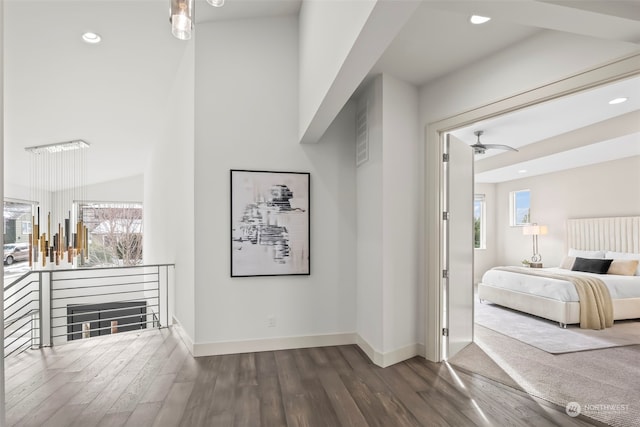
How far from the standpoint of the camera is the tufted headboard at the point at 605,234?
566 centimetres

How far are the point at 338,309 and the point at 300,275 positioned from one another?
0.59 meters

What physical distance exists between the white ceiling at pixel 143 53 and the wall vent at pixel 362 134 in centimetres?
52

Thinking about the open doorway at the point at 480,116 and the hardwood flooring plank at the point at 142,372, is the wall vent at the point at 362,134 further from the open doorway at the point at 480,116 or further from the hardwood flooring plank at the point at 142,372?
the hardwood flooring plank at the point at 142,372

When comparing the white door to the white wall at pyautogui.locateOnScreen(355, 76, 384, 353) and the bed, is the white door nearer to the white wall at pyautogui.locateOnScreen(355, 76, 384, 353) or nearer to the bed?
the white wall at pyautogui.locateOnScreen(355, 76, 384, 353)

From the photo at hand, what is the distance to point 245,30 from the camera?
3590mm

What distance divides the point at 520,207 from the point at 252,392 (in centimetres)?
772

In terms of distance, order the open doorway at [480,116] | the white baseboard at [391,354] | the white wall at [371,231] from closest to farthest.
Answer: the open doorway at [480,116]
the white baseboard at [391,354]
the white wall at [371,231]

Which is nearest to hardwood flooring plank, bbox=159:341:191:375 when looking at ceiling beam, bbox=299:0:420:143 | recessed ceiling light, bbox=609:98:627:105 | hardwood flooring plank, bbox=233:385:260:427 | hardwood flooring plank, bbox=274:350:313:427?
hardwood flooring plank, bbox=233:385:260:427

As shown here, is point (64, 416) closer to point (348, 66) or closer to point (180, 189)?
point (180, 189)

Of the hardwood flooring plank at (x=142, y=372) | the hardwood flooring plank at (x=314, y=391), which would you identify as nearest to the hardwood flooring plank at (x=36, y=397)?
the hardwood flooring plank at (x=142, y=372)

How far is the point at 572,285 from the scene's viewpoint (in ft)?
15.0

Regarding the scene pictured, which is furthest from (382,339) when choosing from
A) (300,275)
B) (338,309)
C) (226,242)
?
(226,242)

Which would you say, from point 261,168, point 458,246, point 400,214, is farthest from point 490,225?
point 261,168

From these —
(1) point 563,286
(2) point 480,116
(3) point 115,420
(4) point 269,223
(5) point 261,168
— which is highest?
(2) point 480,116
